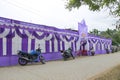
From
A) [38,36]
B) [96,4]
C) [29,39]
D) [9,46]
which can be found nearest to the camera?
[96,4]

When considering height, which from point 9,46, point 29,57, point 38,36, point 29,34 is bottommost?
point 29,57

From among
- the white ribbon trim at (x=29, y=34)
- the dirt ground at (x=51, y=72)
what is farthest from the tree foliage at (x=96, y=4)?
the white ribbon trim at (x=29, y=34)

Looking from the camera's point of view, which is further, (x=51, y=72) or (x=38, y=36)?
(x=38, y=36)

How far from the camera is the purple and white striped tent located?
18.0m

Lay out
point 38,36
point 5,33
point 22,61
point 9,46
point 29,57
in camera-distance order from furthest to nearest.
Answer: point 38,36 < point 29,57 < point 22,61 < point 9,46 < point 5,33

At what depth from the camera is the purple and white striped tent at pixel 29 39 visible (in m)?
18.0

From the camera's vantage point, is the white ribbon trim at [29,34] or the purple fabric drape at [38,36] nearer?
the white ribbon trim at [29,34]

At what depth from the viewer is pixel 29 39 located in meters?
20.7

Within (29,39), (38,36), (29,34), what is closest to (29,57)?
(29,39)

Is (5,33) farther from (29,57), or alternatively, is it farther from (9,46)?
(29,57)

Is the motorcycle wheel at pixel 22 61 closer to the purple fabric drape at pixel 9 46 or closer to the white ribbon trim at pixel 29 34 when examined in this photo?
the purple fabric drape at pixel 9 46

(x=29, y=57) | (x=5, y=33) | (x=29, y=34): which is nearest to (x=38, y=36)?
(x=29, y=34)

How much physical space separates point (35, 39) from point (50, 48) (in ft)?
8.73

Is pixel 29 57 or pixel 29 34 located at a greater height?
pixel 29 34
